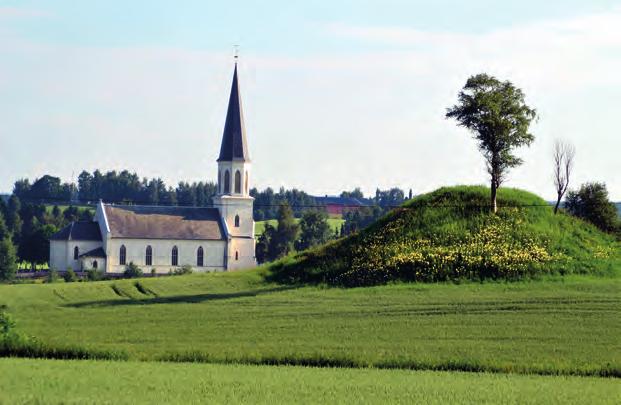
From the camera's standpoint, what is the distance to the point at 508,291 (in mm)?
63219

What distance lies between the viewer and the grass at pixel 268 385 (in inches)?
1262

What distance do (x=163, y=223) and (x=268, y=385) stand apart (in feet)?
374

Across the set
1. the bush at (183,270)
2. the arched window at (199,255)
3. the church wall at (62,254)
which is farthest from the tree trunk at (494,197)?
the church wall at (62,254)

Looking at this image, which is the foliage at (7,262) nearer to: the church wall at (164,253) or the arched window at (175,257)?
the church wall at (164,253)

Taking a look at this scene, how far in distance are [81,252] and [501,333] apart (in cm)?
10105

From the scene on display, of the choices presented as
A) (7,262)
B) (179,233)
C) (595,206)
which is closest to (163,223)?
(179,233)

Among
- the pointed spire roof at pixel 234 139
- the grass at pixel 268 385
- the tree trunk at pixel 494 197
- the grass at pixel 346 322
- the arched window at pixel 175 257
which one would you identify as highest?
the pointed spire roof at pixel 234 139

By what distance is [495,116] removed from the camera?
74125 millimetres

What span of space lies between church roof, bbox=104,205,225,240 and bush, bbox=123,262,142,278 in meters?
7.23

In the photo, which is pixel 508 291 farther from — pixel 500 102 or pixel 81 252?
pixel 81 252

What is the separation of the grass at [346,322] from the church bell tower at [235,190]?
7374 centimetres

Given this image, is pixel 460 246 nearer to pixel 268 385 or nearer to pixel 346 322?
pixel 346 322

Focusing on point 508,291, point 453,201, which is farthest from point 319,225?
point 508,291

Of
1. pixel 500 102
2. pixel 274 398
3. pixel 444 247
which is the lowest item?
pixel 274 398
